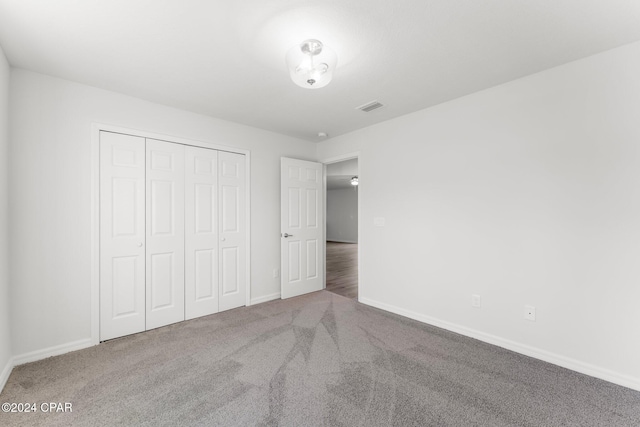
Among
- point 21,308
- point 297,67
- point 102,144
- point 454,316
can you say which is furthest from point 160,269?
point 454,316

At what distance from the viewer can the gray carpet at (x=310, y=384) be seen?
161 cm

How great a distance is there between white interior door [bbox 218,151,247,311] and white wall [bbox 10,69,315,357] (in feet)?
3.31

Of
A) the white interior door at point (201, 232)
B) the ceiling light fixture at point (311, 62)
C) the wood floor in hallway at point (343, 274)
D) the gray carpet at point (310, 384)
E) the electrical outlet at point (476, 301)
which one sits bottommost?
the gray carpet at point (310, 384)

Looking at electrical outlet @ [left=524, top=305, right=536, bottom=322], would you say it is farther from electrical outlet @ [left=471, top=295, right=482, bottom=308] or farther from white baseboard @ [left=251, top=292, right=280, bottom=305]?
white baseboard @ [left=251, top=292, right=280, bottom=305]

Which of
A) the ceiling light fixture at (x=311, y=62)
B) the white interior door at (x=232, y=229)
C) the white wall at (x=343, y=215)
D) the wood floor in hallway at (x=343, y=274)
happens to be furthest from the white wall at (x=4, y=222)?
the white wall at (x=343, y=215)

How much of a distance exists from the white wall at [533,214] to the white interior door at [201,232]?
2297 mm

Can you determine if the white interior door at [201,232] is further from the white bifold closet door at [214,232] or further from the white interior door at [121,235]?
the white interior door at [121,235]

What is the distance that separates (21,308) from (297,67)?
9.91 ft

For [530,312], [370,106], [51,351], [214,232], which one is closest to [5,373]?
[51,351]

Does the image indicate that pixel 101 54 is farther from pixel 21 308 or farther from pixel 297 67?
pixel 21 308

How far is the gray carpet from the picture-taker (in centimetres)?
161

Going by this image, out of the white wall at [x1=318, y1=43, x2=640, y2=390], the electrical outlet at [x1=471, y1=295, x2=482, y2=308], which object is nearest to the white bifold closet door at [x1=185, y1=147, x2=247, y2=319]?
the white wall at [x1=318, y1=43, x2=640, y2=390]

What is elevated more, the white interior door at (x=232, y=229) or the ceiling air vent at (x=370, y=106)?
the ceiling air vent at (x=370, y=106)

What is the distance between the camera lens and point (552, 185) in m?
2.22
